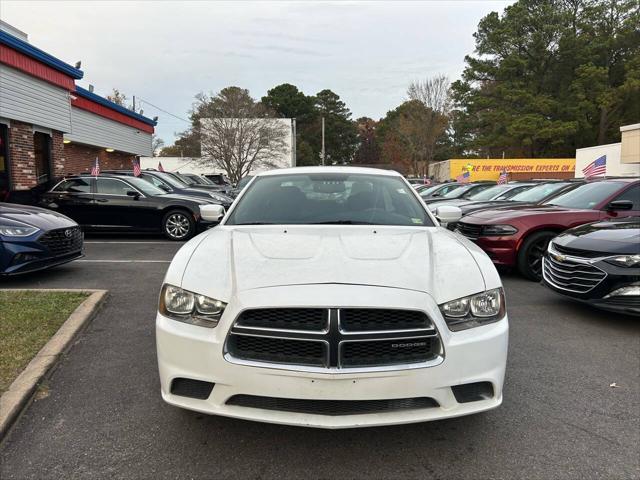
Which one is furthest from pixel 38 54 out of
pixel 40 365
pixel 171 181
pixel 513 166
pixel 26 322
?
pixel 513 166

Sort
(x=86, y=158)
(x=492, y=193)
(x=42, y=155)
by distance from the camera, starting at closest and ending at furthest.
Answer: (x=492, y=193) → (x=42, y=155) → (x=86, y=158)

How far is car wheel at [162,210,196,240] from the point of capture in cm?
1066

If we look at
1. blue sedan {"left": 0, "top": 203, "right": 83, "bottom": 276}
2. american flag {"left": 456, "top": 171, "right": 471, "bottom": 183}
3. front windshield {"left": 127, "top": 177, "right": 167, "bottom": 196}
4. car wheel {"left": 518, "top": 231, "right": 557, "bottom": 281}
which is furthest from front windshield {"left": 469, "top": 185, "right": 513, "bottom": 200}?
american flag {"left": 456, "top": 171, "right": 471, "bottom": 183}

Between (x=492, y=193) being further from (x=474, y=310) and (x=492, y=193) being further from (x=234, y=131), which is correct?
(x=234, y=131)

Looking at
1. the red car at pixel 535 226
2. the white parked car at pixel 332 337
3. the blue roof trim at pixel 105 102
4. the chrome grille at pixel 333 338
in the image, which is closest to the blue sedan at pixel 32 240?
the white parked car at pixel 332 337

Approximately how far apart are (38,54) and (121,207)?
6424 millimetres

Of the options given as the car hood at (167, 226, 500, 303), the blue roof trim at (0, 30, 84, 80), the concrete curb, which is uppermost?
the blue roof trim at (0, 30, 84, 80)

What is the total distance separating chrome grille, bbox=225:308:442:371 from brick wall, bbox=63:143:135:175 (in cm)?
1727

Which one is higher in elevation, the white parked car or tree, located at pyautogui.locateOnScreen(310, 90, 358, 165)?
tree, located at pyautogui.locateOnScreen(310, 90, 358, 165)

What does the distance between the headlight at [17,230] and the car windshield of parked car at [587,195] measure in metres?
7.62

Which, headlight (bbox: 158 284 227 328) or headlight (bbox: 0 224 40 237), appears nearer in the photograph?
headlight (bbox: 158 284 227 328)

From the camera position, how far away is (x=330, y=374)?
86.0 inches

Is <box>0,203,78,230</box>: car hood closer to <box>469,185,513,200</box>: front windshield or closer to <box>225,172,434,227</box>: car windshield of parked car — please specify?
<box>225,172,434,227</box>: car windshield of parked car

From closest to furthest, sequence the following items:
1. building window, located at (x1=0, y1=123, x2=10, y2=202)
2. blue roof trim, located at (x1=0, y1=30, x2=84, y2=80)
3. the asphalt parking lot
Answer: the asphalt parking lot
blue roof trim, located at (x1=0, y1=30, x2=84, y2=80)
building window, located at (x1=0, y1=123, x2=10, y2=202)
